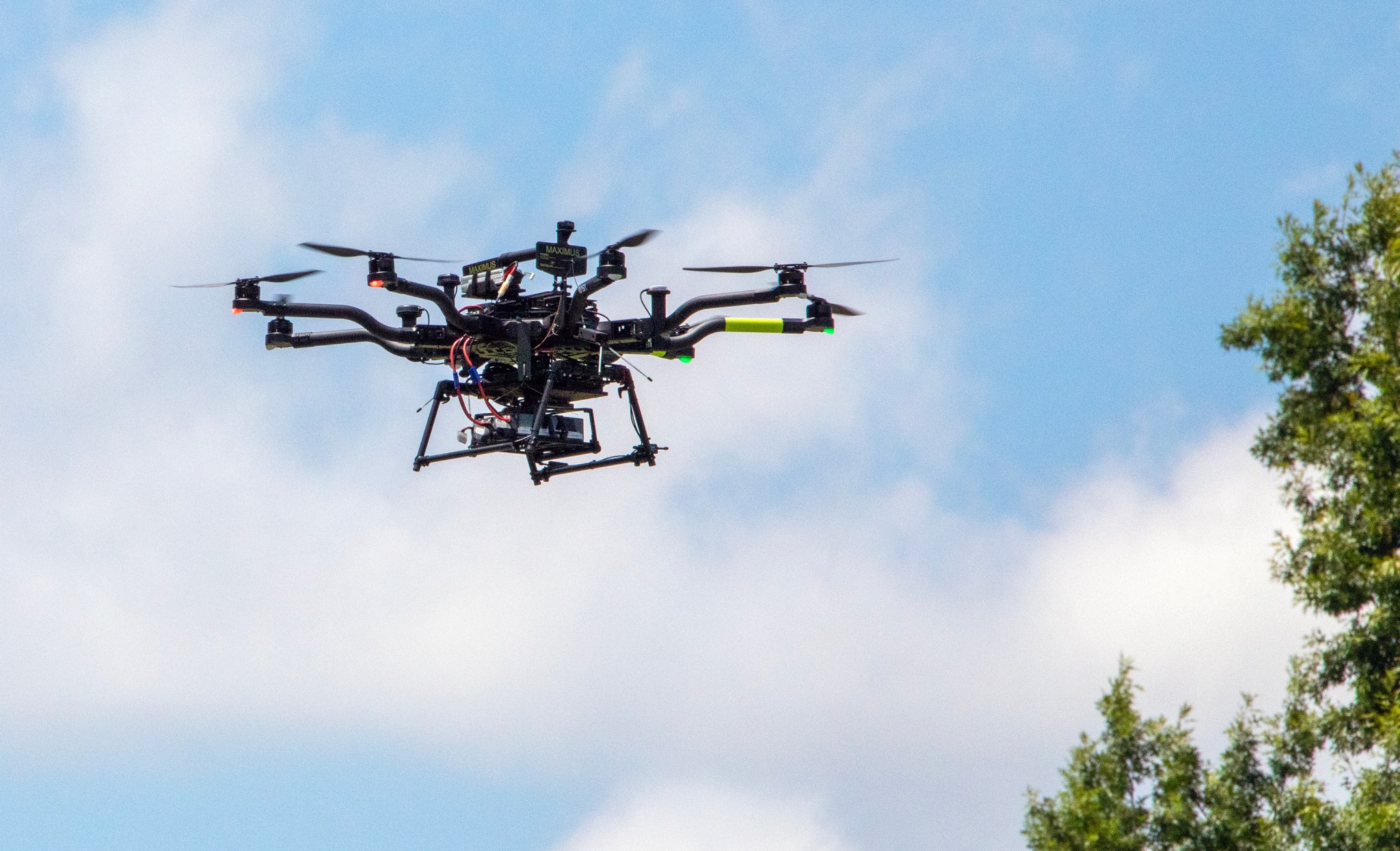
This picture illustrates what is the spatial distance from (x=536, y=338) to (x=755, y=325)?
3.10 metres

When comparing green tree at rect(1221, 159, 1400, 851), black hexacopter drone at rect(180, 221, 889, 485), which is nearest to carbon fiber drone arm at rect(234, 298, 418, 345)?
black hexacopter drone at rect(180, 221, 889, 485)

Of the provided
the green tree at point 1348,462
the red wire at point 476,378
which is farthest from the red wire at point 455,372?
the green tree at point 1348,462

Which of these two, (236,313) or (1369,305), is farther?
(1369,305)

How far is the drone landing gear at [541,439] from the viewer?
89.2 ft

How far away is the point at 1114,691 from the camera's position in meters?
45.5

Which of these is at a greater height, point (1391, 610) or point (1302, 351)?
point (1302, 351)

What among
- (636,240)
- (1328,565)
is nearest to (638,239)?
(636,240)

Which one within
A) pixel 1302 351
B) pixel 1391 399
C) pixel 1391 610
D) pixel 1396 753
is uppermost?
pixel 1302 351

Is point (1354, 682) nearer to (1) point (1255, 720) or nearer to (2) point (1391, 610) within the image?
(2) point (1391, 610)

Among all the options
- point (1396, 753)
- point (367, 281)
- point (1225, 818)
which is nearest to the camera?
point (367, 281)

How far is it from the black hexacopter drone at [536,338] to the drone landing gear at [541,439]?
0.02 metres

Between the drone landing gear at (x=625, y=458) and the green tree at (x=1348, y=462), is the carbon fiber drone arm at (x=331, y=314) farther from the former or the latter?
the green tree at (x=1348, y=462)

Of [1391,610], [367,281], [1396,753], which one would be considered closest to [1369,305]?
[1391,610]

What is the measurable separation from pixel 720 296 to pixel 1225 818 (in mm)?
19738
